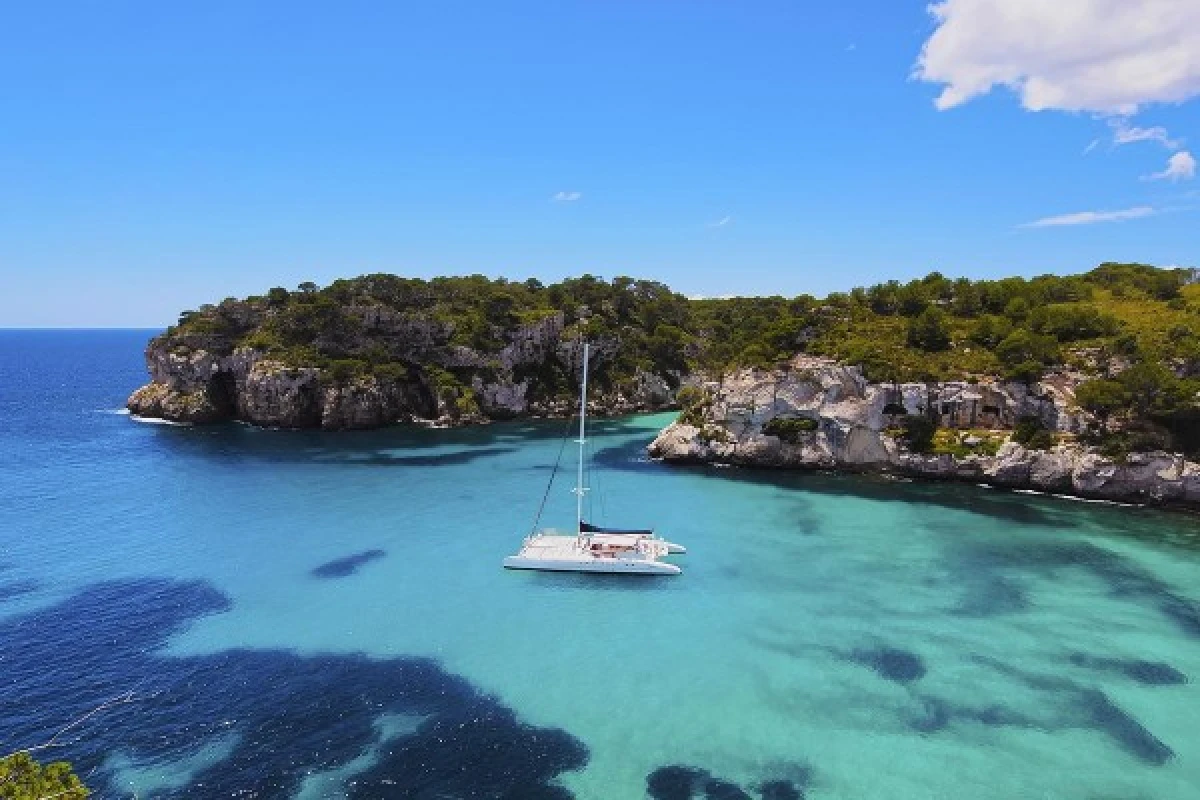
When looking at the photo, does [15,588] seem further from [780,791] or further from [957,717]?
[957,717]

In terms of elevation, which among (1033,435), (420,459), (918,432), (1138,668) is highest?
(1033,435)

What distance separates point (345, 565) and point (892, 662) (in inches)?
1147

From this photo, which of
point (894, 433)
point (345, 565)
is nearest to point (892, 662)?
point (345, 565)

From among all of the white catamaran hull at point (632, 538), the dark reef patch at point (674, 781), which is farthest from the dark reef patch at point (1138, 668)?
the white catamaran hull at point (632, 538)

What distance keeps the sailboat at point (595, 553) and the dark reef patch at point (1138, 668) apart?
62.6 ft

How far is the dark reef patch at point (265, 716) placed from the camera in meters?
21.0

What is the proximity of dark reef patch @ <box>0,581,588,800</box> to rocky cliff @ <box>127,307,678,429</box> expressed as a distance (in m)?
56.0

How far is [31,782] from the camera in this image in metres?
11.1

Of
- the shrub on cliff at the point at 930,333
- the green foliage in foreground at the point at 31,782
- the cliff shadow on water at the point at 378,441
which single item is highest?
the shrub on cliff at the point at 930,333

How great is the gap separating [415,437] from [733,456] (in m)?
37.6

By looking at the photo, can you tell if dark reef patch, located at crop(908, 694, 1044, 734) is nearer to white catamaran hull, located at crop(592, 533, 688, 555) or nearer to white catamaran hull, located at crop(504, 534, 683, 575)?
white catamaran hull, located at crop(504, 534, 683, 575)

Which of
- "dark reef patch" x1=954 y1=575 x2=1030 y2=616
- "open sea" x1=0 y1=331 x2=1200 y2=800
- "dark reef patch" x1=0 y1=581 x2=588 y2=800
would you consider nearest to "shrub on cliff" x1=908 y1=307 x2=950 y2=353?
"open sea" x1=0 y1=331 x2=1200 y2=800

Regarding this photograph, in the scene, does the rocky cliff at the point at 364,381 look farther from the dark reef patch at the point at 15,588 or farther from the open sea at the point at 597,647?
the dark reef patch at the point at 15,588

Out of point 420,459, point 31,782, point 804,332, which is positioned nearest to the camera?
point 31,782
